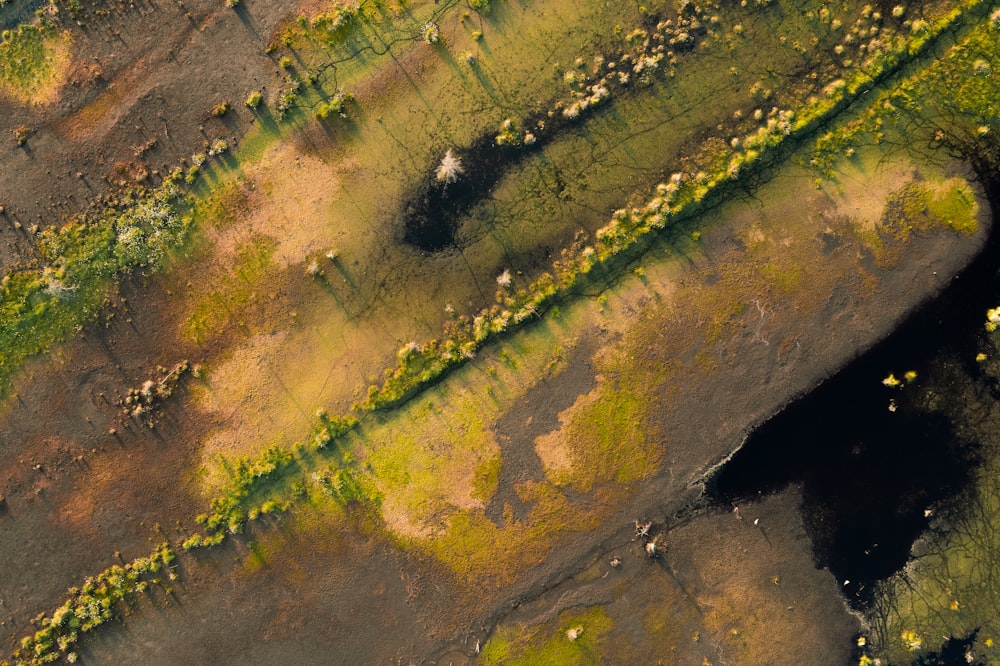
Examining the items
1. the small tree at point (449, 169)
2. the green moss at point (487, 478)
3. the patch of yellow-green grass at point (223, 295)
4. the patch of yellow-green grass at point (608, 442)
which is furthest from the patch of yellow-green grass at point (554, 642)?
the small tree at point (449, 169)

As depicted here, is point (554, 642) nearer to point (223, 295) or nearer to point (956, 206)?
point (223, 295)

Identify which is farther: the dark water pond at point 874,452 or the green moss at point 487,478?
the green moss at point 487,478

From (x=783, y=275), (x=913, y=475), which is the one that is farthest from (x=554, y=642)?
(x=783, y=275)

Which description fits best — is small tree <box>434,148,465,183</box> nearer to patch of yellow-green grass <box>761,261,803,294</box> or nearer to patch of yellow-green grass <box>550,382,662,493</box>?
patch of yellow-green grass <box>550,382,662,493</box>

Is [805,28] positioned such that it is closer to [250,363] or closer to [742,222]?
[742,222]

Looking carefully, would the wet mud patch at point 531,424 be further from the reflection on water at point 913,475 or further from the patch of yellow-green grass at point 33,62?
the patch of yellow-green grass at point 33,62

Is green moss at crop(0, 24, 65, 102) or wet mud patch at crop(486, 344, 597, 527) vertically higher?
green moss at crop(0, 24, 65, 102)

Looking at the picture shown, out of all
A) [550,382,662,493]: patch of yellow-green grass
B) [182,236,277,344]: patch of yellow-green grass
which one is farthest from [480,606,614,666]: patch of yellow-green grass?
[182,236,277,344]: patch of yellow-green grass
